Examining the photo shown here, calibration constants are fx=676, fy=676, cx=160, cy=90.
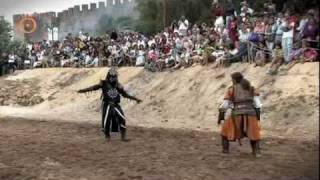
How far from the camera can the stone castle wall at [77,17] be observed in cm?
5709

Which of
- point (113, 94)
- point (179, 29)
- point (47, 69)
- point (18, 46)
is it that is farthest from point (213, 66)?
point (18, 46)

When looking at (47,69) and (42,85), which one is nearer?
(42,85)

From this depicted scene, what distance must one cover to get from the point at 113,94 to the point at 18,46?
2936cm

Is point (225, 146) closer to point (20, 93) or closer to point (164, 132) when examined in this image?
point (164, 132)

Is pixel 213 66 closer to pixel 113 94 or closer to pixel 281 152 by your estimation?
pixel 113 94

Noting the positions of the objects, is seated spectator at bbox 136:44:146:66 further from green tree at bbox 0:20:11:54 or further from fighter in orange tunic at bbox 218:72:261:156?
fighter in orange tunic at bbox 218:72:261:156

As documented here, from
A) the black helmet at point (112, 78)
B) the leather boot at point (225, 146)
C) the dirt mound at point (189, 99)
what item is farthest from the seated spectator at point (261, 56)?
the leather boot at point (225, 146)

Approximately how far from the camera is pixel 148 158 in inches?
471

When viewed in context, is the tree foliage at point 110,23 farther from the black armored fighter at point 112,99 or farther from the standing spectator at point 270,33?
the black armored fighter at point 112,99

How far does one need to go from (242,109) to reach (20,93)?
21.2 meters

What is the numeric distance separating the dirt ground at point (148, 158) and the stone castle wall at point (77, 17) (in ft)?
135

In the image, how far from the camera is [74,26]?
59469mm

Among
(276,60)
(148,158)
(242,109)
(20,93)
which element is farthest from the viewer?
(20,93)

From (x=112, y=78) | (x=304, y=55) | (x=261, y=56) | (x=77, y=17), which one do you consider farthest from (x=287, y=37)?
(x=77, y=17)
